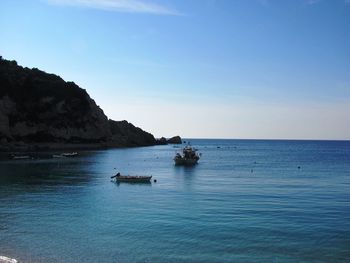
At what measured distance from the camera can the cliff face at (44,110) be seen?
500 ft

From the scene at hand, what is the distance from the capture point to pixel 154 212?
4031 cm

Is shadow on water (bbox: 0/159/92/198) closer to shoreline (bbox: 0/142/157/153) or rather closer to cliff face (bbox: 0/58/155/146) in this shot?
shoreline (bbox: 0/142/157/153)

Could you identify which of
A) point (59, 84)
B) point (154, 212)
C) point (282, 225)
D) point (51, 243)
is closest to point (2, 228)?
point (51, 243)

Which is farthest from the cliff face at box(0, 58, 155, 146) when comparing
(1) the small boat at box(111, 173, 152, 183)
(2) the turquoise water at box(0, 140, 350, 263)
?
(2) the turquoise water at box(0, 140, 350, 263)

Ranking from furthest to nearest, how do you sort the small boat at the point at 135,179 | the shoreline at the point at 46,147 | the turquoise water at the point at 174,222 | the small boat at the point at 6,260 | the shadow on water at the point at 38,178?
the shoreline at the point at 46,147
the small boat at the point at 135,179
the shadow on water at the point at 38,178
the turquoise water at the point at 174,222
the small boat at the point at 6,260

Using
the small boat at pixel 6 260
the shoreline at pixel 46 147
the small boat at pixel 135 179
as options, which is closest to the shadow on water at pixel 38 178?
the small boat at pixel 135 179

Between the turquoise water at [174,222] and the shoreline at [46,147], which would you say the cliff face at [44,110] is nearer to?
the shoreline at [46,147]

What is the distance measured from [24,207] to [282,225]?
24567 millimetres

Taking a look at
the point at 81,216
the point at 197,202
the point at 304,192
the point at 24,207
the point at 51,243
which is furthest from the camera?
the point at 304,192

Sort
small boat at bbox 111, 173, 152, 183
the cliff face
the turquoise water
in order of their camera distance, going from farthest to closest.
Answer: the cliff face, small boat at bbox 111, 173, 152, 183, the turquoise water

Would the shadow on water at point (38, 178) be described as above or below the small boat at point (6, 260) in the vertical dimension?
above

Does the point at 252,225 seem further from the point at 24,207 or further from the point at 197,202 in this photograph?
the point at 24,207

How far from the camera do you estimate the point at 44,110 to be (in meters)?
165

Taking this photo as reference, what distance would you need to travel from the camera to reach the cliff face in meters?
152
